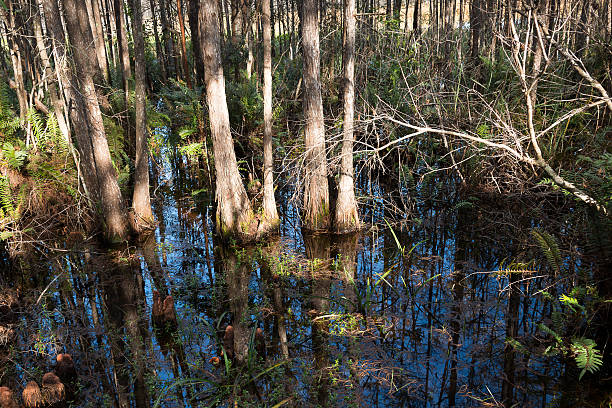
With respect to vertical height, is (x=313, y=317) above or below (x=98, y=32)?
below

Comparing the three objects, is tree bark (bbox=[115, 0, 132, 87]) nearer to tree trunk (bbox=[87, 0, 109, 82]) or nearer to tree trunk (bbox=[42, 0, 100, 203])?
tree trunk (bbox=[42, 0, 100, 203])

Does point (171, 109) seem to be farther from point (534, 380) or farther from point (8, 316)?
point (534, 380)

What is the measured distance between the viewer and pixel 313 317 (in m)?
6.57

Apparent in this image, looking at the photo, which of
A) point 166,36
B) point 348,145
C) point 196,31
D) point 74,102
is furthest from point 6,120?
point 166,36

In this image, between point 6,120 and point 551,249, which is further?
point 6,120

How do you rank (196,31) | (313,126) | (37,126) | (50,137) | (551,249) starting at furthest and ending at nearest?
(196,31), (50,137), (37,126), (313,126), (551,249)

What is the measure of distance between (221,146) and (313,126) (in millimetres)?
1706

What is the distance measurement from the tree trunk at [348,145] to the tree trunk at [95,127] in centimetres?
408

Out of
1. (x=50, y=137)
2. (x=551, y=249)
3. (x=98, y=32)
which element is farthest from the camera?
(x=98, y=32)

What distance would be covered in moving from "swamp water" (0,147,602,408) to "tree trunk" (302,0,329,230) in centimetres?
48

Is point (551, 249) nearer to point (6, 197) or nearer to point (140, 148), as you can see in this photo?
point (140, 148)

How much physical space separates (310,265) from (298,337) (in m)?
1.98

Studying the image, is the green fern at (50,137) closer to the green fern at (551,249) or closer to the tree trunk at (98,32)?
the tree trunk at (98,32)

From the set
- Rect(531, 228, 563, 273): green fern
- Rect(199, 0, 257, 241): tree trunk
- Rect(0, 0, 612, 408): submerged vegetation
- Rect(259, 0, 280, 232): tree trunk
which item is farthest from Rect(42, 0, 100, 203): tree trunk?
Rect(531, 228, 563, 273): green fern
